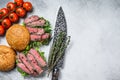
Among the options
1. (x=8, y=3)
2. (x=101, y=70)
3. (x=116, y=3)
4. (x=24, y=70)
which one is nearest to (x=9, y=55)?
(x=24, y=70)

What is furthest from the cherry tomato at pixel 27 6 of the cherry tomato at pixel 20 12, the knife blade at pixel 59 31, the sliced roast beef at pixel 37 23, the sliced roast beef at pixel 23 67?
the sliced roast beef at pixel 23 67

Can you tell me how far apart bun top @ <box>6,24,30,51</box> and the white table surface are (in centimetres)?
18

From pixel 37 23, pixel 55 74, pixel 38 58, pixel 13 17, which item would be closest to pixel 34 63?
pixel 38 58

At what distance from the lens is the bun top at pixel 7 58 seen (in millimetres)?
3564

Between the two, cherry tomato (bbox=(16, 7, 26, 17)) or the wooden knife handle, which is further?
cherry tomato (bbox=(16, 7, 26, 17))

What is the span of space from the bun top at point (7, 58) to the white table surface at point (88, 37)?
124 millimetres

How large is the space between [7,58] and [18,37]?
0.68 feet

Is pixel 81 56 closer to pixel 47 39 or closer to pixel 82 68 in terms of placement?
pixel 82 68

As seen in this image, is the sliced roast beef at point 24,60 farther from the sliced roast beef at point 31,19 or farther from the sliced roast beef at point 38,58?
the sliced roast beef at point 31,19

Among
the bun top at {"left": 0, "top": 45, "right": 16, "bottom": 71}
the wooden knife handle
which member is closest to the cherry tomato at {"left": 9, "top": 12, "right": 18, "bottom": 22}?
the bun top at {"left": 0, "top": 45, "right": 16, "bottom": 71}

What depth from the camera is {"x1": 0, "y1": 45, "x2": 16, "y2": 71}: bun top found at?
11.7ft

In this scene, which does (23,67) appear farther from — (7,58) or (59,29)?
(59,29)

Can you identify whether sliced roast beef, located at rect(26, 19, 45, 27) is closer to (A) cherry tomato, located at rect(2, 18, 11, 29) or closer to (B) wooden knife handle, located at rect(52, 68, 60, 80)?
(A) cherry tomato, located at rect(2, 18, 11, 29)

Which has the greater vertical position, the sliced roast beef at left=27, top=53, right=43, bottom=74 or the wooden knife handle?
the sliced roast beef at left=27, top=53, right=43, bottom=74
